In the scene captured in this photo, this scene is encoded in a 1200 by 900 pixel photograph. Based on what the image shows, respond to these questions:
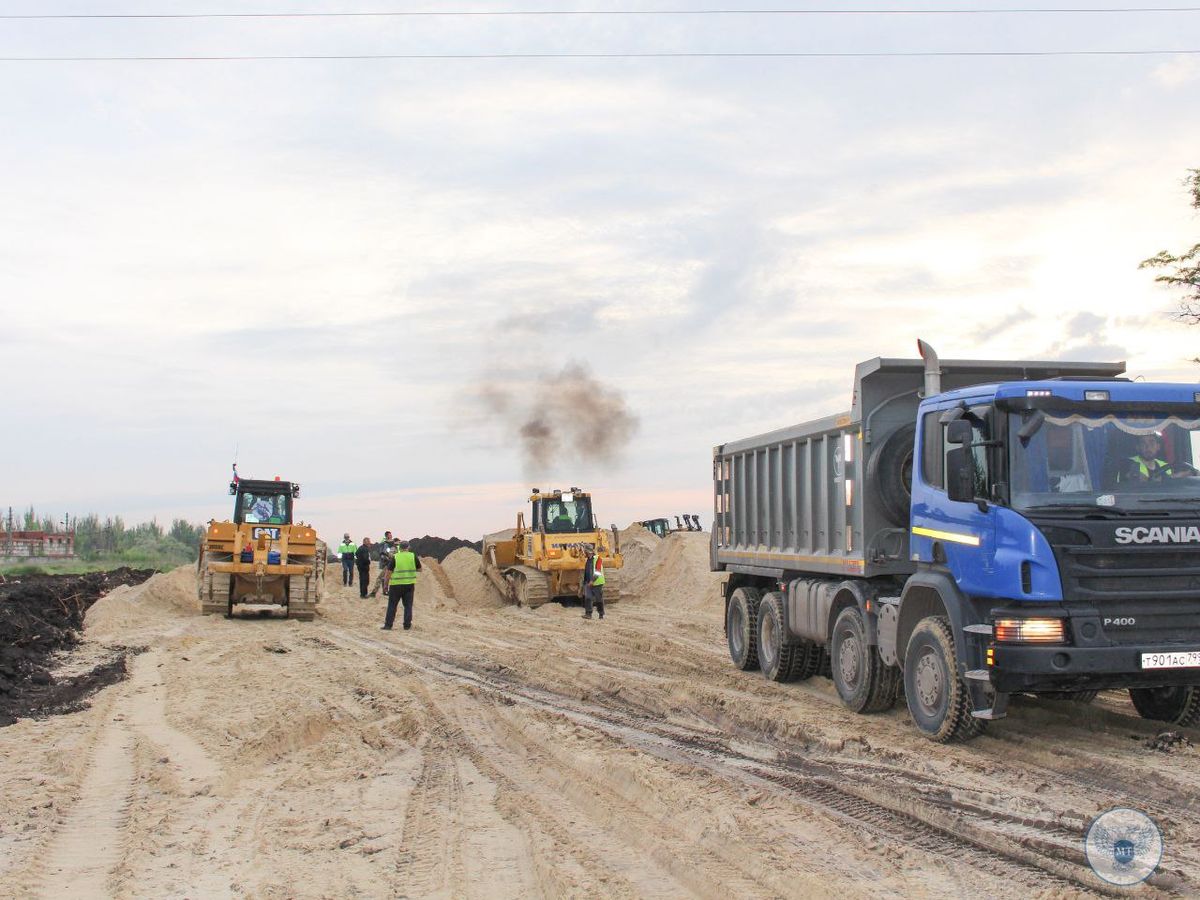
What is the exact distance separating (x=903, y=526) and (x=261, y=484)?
725 inches

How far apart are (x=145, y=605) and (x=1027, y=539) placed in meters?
24.7

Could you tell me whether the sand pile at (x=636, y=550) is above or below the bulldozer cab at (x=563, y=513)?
below

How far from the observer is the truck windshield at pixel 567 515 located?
91.9ft

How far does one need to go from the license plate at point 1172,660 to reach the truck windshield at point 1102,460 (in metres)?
1.10

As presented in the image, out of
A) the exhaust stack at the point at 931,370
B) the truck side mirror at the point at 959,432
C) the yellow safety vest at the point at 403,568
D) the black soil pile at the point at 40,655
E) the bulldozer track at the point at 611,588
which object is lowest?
the black soil pile at the point at 40,655

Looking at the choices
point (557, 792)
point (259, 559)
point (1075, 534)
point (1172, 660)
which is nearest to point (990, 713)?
point (1172, 660)

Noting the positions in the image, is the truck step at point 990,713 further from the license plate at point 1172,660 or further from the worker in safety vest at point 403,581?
the worker in safety vest at point 403,581

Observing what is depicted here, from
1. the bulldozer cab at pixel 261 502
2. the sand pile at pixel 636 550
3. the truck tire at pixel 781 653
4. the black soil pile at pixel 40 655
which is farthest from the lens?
the sand pile at pixel 636 550

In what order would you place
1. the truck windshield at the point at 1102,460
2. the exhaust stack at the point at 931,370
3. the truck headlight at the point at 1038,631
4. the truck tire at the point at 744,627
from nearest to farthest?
the truck headlight at the point at 1038,631 < the truck windshield at the point at 1102,460 < the exhaust stack at the point at 931,370 < the truck tire at the point at 744,627

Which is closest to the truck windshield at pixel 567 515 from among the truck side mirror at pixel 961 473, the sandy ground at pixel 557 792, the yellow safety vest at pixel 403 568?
the yellow safety vest at pixel 403 568

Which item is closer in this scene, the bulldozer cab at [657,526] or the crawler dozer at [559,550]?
the crawler dozer at [559,550]

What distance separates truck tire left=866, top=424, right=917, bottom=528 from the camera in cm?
1087

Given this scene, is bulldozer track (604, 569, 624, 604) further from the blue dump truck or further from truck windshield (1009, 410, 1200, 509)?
truck windshield (1009, 410, 1200, 509)

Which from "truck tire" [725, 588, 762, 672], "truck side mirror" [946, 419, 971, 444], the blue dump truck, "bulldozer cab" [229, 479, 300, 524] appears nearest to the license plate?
the blue dump truck
